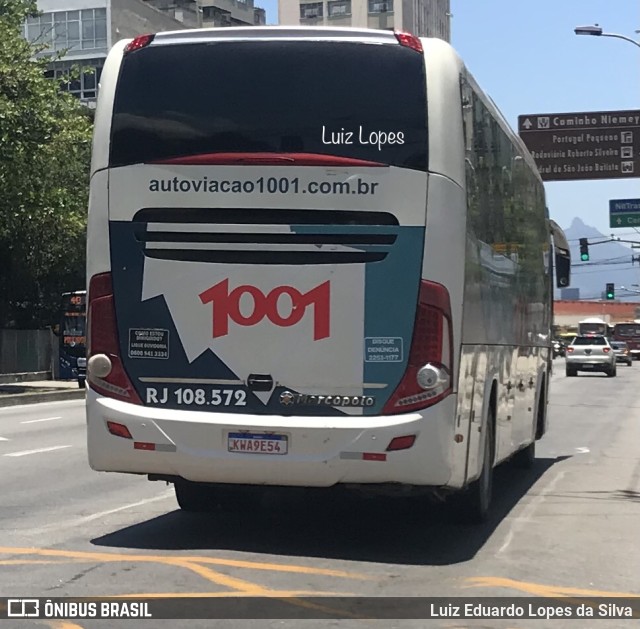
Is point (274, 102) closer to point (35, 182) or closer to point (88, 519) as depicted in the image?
point (88, 519)

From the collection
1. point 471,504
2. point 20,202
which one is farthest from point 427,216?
point 20,202

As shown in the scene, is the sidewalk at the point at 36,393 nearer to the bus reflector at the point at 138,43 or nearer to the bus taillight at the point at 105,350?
the bus taillight at the point at 105,350

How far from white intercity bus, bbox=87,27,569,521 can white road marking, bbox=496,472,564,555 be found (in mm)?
865

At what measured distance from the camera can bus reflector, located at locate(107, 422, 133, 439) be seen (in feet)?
28.8

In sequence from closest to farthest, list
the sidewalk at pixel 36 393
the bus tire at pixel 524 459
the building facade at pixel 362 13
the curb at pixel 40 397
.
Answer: the bus tire at pixel 524 459
the curb at pixel 40 397
the sidewalk at pixel 36 393
the building facade at pixel 362 13

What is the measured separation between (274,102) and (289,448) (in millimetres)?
2478

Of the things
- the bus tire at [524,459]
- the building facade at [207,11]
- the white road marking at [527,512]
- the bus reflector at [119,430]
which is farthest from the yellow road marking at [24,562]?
the building facade at [207,11]

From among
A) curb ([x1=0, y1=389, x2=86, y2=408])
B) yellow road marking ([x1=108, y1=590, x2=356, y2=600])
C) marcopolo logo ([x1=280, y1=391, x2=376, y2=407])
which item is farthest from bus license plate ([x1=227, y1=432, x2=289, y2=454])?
curb ([x1=0, y1=389, x2=86, y2=408])

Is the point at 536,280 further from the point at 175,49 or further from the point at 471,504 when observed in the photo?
the point at 175,49

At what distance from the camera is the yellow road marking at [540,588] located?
7570mm

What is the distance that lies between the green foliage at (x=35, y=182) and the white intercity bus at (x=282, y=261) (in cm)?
2017

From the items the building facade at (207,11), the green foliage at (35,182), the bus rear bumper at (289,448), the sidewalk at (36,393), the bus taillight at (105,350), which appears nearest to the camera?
the bus rear bumper at (289,448)

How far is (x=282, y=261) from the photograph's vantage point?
8688 mm

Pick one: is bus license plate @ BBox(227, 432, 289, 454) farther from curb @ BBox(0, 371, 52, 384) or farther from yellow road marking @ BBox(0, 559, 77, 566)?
curb @ BBox(0, 371, 52, 384)
